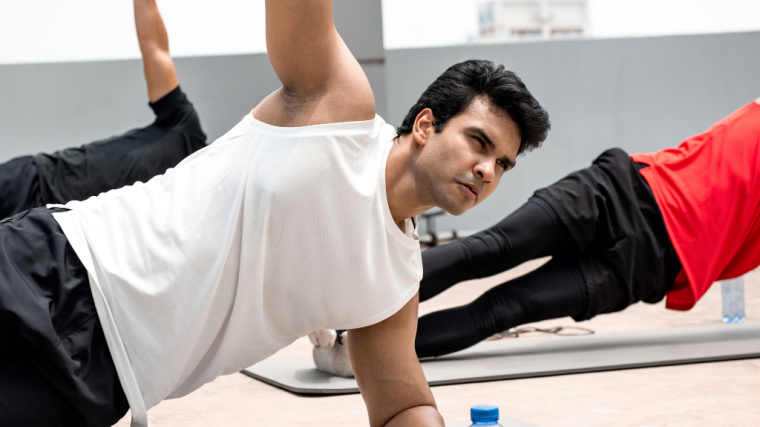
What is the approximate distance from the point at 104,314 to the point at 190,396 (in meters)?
0.89

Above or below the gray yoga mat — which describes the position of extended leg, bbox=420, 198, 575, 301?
above

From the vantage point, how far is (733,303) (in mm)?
2873

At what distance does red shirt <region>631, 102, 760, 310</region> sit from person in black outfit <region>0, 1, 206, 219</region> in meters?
1.71

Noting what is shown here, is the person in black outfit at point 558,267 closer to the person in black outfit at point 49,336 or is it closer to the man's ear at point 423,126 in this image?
the man's ear at point 423,126

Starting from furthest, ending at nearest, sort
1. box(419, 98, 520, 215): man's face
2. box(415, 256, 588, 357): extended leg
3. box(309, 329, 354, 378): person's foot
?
box(415, 256, 588, 357): extended leg → box(309, 329, 354, 378): person's foot → box(419, 98, 520, 215): man's face

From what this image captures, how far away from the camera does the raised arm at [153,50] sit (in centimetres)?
302

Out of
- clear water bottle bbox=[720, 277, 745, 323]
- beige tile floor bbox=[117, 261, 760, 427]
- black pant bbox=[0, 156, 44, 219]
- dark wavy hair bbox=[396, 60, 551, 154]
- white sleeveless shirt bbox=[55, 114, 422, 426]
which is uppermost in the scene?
dark wavy hair bbox=[396, 60, 551, 154]

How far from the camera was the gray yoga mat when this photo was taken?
206cm

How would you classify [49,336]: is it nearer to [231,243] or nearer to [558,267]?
[231,243]

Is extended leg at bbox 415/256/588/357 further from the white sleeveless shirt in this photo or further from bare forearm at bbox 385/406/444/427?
the white sleeveless shirt

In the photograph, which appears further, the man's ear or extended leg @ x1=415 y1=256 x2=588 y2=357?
extended leg @ x1=415 y1=256 x2=588 y2=357

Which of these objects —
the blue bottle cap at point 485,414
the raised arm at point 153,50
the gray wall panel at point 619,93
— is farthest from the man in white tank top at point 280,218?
the gray wall panel at point 619,93

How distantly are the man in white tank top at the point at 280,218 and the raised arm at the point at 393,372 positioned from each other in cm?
6

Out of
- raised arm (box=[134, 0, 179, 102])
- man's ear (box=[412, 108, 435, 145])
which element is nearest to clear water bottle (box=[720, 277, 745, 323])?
man's ear (box=[412, 108, 435, 145])
